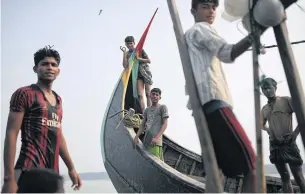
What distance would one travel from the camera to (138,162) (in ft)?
16.2

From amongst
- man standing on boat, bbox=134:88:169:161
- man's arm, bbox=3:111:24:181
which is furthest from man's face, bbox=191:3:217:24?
man standing on boat, bbox=134:88:169:161

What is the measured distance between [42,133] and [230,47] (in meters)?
1.43

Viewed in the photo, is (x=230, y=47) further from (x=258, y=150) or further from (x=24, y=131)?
Result: (x=24, y=131)

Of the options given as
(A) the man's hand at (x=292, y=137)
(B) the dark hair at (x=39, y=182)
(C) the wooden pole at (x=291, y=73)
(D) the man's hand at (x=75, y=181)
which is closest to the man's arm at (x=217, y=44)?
(C) the wooden pole at (x=291, y=73)

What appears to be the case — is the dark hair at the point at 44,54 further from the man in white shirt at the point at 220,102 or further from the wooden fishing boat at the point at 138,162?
the wooden fishing boat at the point at 138,162

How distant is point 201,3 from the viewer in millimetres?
2279

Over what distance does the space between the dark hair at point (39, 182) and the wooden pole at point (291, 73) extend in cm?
176

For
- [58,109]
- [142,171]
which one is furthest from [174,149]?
[58,109]

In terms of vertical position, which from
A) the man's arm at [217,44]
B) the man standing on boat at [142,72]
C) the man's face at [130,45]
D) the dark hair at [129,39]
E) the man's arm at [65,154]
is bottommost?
the man's arm at [65,154]

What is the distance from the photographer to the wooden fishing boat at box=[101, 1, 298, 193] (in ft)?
13.6

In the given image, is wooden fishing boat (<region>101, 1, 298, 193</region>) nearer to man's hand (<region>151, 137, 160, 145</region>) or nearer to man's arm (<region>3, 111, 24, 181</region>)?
man's hand (<region>151, 137, 160, 145</region>)

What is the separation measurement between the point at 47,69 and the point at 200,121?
1282 mm

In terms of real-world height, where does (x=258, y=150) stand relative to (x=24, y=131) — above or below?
below

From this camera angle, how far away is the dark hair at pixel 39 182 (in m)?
2.03
